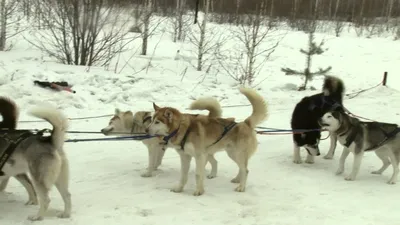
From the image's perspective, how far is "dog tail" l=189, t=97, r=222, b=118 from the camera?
16.6 ft

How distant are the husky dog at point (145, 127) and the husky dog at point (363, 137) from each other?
1.67 meters

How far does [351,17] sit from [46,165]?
35320 mm

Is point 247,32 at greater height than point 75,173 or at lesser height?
greater

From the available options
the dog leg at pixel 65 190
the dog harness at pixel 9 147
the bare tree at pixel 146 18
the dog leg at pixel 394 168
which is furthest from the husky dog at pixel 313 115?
the bare tree at pixel 146 18

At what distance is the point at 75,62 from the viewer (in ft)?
39.4

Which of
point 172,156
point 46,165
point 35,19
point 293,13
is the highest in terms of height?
point 293,13

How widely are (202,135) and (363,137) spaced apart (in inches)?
93.5

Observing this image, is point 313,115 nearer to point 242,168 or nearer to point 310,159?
point 310,159

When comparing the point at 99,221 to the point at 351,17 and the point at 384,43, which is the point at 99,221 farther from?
the point at 351,17

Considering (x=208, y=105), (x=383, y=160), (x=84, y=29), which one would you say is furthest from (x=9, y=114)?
(x=84, y=29)

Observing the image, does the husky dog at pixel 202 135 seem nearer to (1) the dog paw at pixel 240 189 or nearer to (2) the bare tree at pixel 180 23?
(1) the dog paw at pixel 240 189

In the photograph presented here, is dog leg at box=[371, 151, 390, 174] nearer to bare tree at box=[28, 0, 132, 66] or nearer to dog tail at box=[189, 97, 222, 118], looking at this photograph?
dog tail at box=[189, 97, 222, 118]

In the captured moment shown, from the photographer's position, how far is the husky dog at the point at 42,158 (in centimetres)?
363

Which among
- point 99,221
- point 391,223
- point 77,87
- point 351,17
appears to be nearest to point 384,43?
point 351,17
